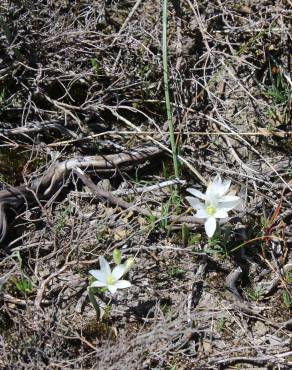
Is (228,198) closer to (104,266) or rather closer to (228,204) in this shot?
(228,204)

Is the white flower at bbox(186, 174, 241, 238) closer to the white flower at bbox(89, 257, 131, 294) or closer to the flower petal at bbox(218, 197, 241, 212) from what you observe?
the flower petal at bbox(218, 197, 241, 212)

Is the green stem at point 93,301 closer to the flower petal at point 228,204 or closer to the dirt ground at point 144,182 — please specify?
the dirt ground at point 144,182

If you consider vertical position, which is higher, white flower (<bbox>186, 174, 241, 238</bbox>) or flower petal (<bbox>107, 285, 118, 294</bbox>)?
white flower (<bbox>186, 174, 241, 238</bbox>)

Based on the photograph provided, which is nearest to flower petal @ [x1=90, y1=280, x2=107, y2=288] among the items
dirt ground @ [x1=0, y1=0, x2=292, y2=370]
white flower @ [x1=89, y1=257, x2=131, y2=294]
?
white flower @ [x1=89, y1=257, x2=131, y2=294]

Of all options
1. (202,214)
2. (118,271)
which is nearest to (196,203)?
(202,214)

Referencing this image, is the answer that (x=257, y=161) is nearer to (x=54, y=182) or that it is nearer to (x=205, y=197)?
(x=205, y=197)

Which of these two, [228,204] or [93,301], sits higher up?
[228,204]

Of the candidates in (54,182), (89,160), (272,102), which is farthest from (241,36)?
(54,182)
